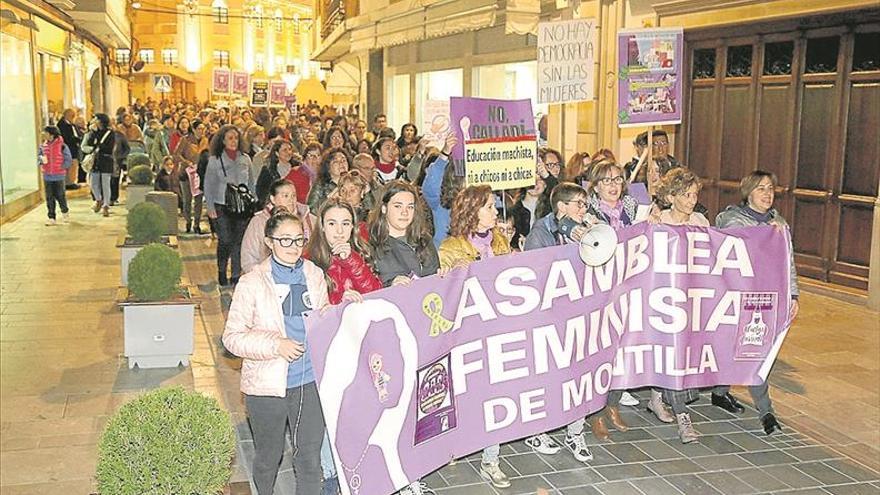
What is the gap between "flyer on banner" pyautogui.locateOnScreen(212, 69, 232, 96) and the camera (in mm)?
29516

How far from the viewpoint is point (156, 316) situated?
841cm

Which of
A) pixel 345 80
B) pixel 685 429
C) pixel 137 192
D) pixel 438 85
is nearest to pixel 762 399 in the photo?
pixel 685 429

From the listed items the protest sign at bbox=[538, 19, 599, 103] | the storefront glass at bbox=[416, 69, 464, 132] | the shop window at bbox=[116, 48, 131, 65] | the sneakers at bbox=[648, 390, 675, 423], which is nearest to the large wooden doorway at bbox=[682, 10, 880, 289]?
the protest sign at bbox=[538, 19, 599, 103]

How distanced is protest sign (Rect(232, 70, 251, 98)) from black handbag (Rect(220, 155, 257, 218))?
61.1 ft

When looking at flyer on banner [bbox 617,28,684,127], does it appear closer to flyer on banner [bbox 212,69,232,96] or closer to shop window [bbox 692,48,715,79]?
shop window [bbox 692,48,715,79]

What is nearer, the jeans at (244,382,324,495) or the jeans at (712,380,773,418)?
the jeans at (244,382,324,495)

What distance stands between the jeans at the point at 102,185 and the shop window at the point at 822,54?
1423cm

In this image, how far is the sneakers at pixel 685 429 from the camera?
269 inches

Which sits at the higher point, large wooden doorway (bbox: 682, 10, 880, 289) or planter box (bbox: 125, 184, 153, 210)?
large wooden doorway (bbox: 682, 10, 880, 289)

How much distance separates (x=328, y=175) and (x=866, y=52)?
261 inches

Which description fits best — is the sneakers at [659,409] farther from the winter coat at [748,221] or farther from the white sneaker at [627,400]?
the winter coat at [748,221]

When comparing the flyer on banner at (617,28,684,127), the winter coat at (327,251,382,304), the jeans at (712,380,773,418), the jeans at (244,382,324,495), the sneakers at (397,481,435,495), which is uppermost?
the flyer on banner at (617,28,684,127)

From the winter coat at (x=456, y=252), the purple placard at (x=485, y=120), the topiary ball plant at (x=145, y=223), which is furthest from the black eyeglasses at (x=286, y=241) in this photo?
the topiary ball plant at (x=145, y=223)

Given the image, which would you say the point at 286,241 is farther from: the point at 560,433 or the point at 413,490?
the point at 560,433
